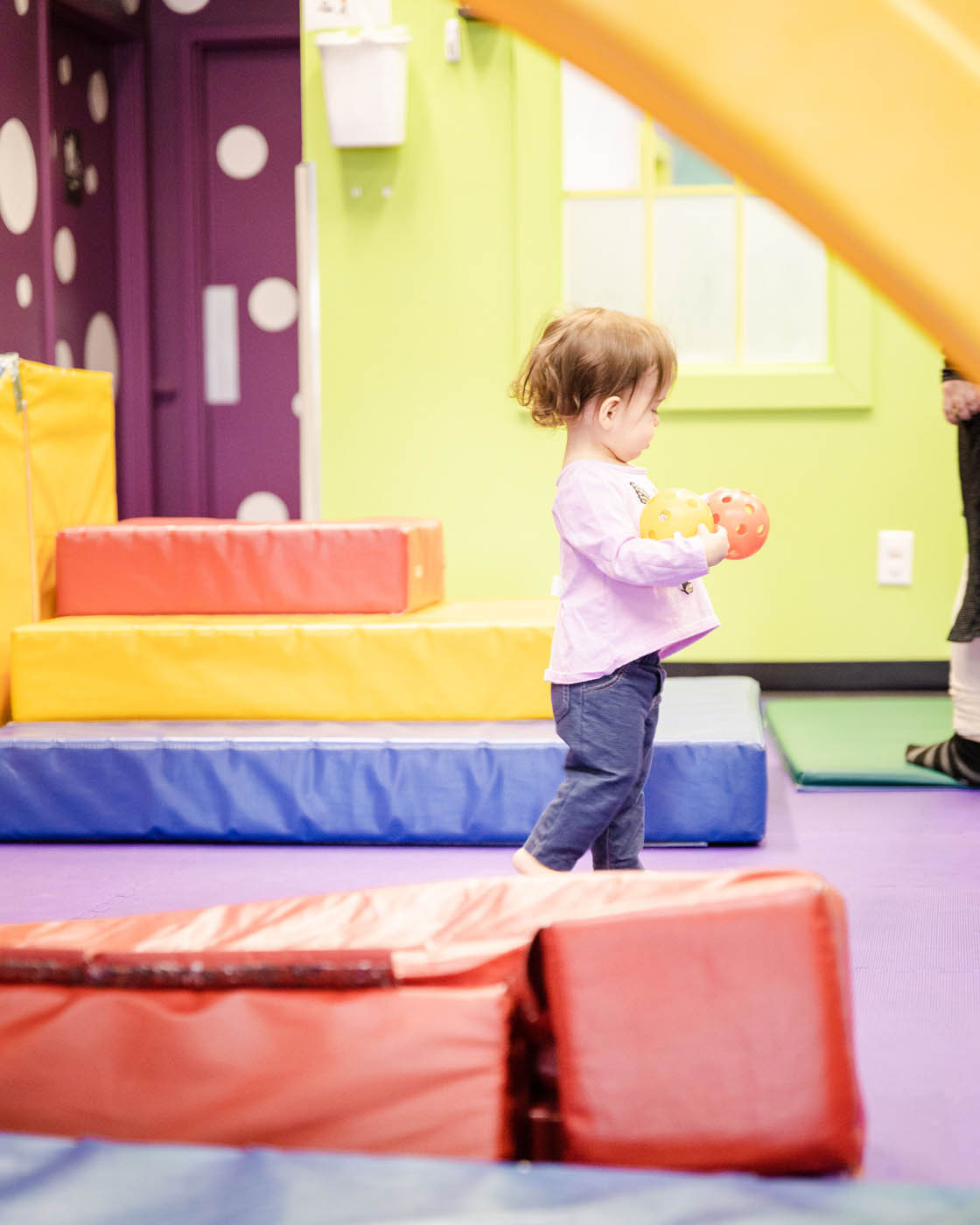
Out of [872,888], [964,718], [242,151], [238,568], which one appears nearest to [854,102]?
[872,888]

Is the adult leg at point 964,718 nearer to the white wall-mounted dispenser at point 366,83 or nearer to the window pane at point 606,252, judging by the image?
the window pane at point 606,252

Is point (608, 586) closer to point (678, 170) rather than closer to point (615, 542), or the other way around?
point (615, 542)

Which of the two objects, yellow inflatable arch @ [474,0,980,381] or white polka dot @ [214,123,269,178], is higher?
white polka dot @ [214,123,269,178]

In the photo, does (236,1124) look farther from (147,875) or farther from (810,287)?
(810,287)

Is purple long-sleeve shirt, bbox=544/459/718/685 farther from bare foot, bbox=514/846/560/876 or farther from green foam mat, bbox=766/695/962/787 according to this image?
green foam mat, bbox=766/695/962/787

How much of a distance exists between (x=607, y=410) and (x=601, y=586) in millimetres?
226

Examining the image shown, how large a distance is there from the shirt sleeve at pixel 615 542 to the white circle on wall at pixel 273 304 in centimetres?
331

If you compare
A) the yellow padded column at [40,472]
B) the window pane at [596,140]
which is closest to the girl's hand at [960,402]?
the window pane at [596,140]

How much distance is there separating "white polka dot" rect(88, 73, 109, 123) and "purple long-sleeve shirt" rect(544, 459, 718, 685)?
3.51m

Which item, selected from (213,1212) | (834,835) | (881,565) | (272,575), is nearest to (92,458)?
(272,575)

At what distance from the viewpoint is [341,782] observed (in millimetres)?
2271

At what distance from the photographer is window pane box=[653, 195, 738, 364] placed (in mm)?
3520

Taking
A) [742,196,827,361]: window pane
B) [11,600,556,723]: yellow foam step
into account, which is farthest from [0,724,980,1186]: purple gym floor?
[742,196,827,361]: window pane

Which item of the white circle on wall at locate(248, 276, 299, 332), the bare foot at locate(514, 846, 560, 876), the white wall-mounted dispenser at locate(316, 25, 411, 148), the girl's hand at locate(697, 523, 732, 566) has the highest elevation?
the white wall-mounted dispenser at locate(316, 25, 411, 148)
